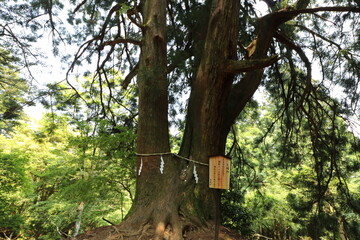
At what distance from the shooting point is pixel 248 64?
2250 millimetres

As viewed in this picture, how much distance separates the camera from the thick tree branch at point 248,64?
2096 mm

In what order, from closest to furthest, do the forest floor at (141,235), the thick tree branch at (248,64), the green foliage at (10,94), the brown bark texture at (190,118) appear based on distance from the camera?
the thick tree branch at (248,64)
the forest floor at (141,235)
the brown bark texture at (190,118)
the green foliage at (10,94)

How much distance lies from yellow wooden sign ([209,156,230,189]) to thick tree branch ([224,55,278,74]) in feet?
3.16

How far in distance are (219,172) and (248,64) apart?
1.15 m

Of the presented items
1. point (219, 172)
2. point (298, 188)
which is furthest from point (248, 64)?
point (298, 188)

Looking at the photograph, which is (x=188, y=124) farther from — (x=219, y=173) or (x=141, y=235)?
(x=141, y=235)

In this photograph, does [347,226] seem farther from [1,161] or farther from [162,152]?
[1,161]

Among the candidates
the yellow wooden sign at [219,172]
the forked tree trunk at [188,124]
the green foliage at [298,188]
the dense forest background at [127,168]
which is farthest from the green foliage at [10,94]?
the green foliage at [298,188]

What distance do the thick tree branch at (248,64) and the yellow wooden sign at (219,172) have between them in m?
0.96

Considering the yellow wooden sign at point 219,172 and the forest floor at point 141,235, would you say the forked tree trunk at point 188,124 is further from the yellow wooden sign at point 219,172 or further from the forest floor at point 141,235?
the yellow wooden sign at point 219,172

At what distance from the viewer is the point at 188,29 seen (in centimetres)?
404

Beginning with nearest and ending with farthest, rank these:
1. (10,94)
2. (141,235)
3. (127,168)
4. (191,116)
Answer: (141,235), (191,116), (127,168), (10,94)

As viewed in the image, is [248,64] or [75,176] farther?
[75,176]

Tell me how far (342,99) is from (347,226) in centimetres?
231
